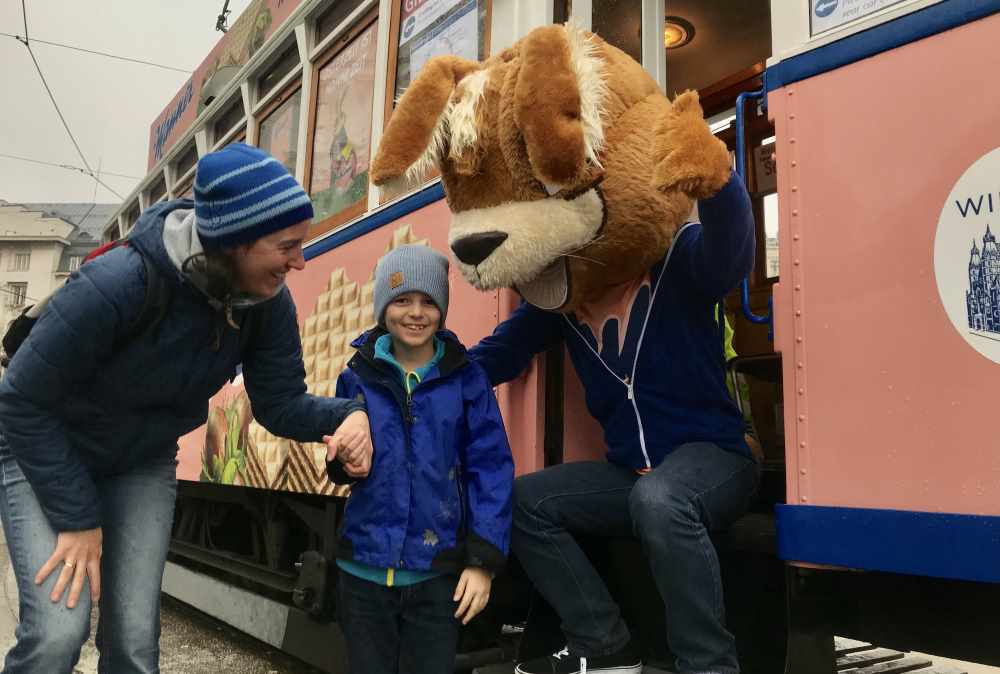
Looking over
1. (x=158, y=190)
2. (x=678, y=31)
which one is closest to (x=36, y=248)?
(x=158, y=190)

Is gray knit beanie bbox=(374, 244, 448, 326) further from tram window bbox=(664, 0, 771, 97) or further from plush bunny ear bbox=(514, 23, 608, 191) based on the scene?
tram window bbox=(664, 0, 771, 97)

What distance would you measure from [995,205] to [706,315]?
0.61 metres

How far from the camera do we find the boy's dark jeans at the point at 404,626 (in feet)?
5.57

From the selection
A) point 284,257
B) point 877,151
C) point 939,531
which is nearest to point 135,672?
point 284,257

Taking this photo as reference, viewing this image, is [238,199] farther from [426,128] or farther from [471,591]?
[471,591]

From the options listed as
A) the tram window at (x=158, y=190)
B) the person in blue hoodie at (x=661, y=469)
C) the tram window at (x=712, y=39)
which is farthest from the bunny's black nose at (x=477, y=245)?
the tram window at (x=158, y=190)

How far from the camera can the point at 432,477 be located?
5.66 feet

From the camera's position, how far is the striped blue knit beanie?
53.7 inches

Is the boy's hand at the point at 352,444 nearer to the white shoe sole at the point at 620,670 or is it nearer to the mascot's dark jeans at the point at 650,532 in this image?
the mascot's dark jeans at the point at 650,532

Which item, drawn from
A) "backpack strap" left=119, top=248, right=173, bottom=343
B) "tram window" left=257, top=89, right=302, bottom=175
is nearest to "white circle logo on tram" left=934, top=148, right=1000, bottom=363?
"backpack strap" left=119, top=248, right=173, bottom=343

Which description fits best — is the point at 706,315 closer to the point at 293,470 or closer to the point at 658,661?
the point at 658,661

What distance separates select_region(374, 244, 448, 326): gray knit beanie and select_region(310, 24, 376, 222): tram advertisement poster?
1.03m

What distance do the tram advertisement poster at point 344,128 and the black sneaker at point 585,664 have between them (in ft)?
5.56

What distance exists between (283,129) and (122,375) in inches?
92.3
